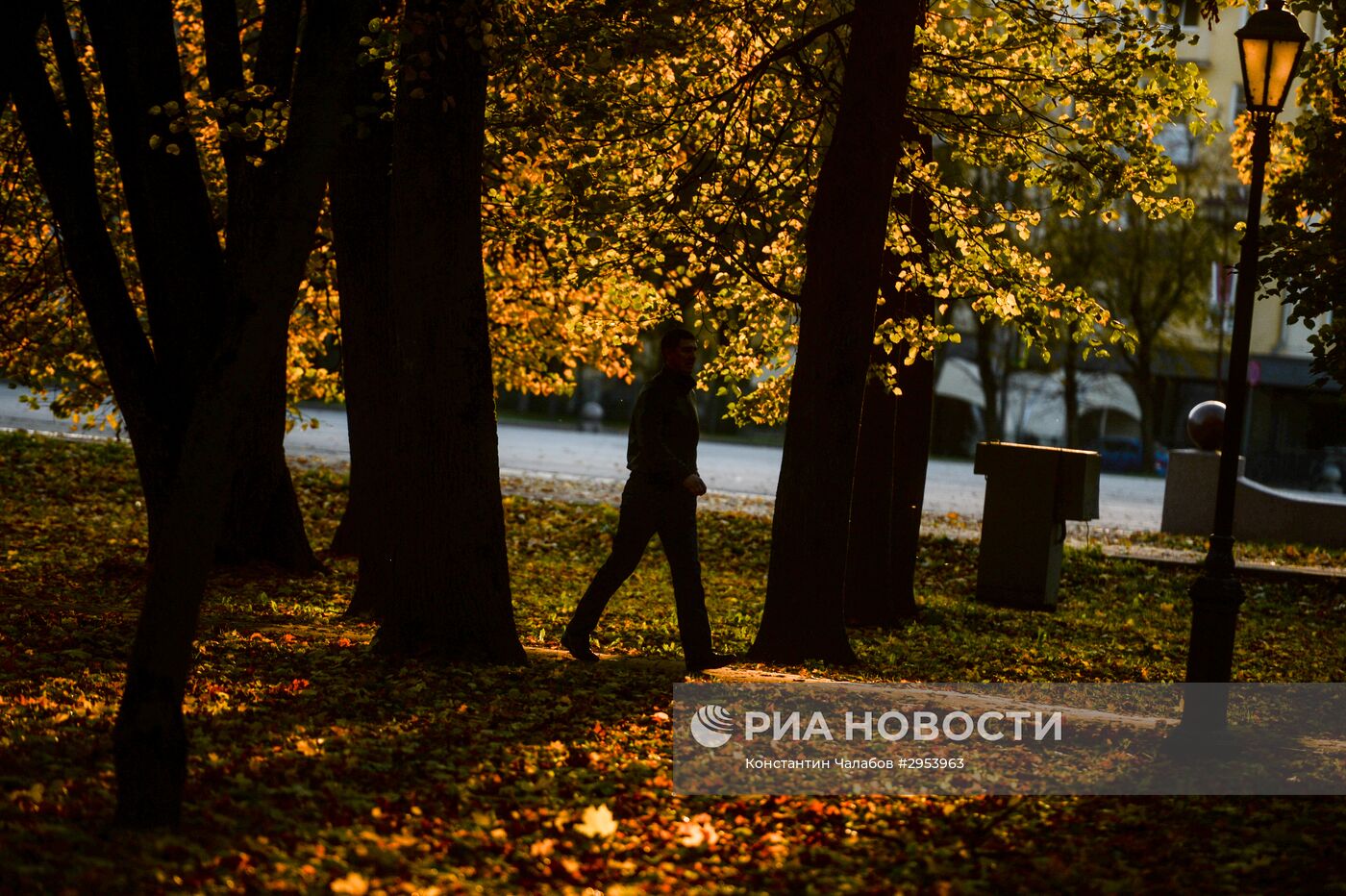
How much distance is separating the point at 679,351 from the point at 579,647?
1.97 meters

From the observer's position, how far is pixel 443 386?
821 cm

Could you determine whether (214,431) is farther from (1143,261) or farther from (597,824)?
(1143,261)

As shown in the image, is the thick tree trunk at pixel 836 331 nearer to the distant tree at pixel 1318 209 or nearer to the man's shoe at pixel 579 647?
the man's shoe at pixel 579 647

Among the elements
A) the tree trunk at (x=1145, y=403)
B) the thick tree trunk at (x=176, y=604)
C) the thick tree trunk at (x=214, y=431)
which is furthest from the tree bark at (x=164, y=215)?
the tree trunk at (x=1145, y=403)

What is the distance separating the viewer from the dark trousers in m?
8.67

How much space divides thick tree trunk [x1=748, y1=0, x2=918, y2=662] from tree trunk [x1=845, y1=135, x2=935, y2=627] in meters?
2.52

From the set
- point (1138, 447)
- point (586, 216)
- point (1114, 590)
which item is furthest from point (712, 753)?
point (1138, 447)

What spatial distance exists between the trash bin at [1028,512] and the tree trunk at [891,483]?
1.01 metres

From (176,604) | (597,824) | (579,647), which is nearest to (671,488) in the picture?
(579,647)

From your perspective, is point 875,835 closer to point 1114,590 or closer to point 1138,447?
point 1114,590

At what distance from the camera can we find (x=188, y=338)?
1113 cm

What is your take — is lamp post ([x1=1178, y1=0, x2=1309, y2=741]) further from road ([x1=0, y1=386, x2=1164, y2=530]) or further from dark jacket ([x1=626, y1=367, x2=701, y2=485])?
road ([x1=0, y1=386, x2=1164, y2=530])

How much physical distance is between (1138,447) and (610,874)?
1950 inches

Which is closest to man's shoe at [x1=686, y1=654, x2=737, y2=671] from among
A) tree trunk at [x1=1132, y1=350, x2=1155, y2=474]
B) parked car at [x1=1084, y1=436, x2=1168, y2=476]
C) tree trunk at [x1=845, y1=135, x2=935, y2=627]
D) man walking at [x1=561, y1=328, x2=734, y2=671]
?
man walking at [x1=561, y1=328, x2=734, y2=671]
